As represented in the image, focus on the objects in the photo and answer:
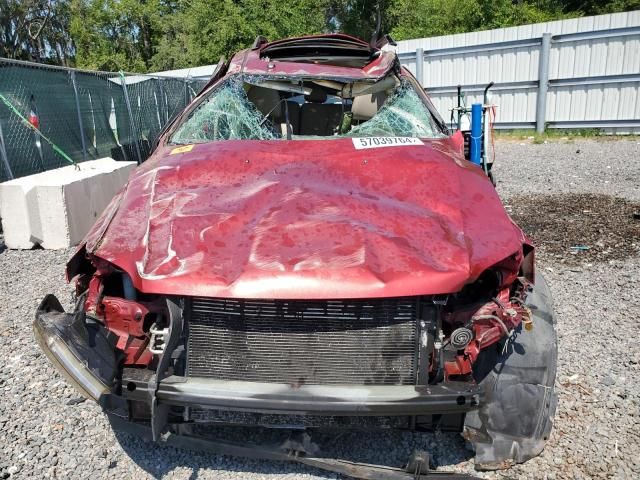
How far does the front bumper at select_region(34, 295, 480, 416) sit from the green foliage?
21.5m

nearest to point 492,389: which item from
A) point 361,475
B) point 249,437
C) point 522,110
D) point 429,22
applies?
point 361,475

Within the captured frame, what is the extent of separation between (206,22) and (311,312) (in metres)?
23.8

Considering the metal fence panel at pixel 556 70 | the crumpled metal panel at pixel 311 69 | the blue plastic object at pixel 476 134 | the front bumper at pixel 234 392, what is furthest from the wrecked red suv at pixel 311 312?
the metal fence panel at pixel 556 70

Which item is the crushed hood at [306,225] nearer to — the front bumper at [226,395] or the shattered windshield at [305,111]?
the front bumper at [226,395]

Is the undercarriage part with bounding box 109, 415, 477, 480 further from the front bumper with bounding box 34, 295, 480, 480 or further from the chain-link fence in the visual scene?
the chain-link fence

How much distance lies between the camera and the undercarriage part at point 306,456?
7.45 feet

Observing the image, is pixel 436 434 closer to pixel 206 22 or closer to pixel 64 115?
pixel 64 115

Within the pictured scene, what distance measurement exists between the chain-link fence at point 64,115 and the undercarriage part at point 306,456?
2.57m

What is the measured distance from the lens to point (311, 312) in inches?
85.7

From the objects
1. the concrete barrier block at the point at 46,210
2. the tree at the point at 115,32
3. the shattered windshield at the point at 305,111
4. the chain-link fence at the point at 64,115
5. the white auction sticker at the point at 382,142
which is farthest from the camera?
the tree at the point at 115,32

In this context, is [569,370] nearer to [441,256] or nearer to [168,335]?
[441,256]

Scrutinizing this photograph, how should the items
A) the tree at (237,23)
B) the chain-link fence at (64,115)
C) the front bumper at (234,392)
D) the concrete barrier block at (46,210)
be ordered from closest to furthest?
1. the front bumper at (234,392)
2. the concrete barrier block at (46,210)
3. the chain-link fence at (64,115)
4. the tree at (237,23)

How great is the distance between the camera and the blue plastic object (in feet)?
20.0

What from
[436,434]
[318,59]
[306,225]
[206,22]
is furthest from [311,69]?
[206,22]
